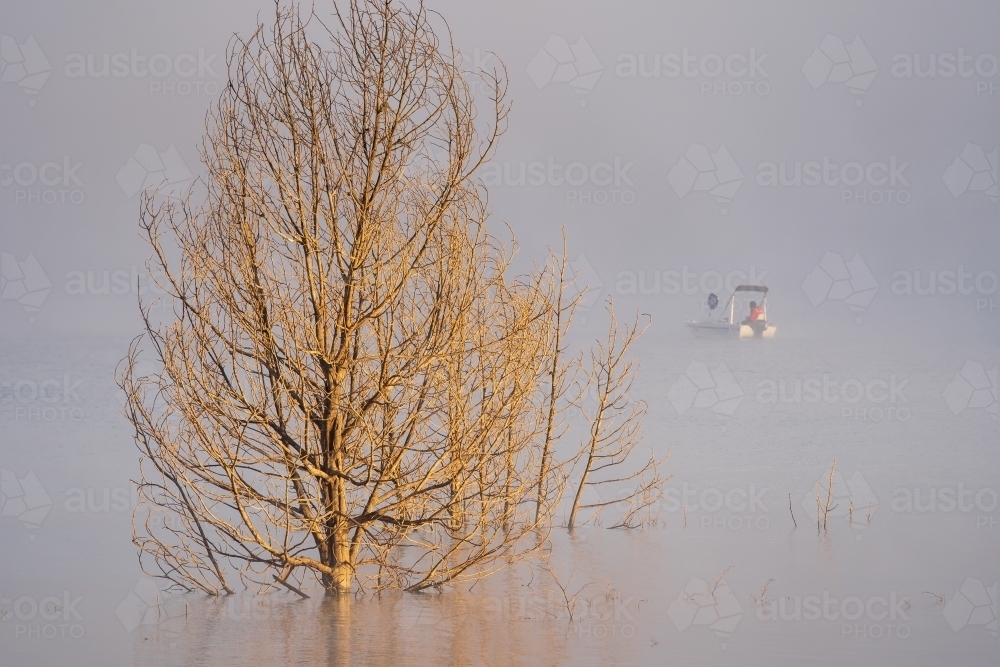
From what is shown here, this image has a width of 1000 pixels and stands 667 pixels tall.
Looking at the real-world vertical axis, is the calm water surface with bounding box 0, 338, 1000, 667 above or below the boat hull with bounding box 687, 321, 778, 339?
below

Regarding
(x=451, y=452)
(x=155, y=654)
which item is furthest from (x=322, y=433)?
(x=155, y=654)

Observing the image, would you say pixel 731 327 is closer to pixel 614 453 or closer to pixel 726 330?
pixel 726 330

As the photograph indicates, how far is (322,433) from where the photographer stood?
7469 millimetres

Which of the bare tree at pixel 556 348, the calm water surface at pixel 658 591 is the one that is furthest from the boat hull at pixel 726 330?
the bare tree at pixel 556 348

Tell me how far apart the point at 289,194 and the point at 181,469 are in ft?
6.11

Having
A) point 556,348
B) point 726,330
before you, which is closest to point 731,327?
point 726,330

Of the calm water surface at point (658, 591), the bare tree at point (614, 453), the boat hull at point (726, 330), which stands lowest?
the calm water surface at point (658, 591)

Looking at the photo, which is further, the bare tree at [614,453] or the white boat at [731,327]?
the white boat at [731,327]

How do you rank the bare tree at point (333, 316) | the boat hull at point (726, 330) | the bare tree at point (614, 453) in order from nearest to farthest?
the bare tree at point (333, 316) < the bare tree at point (614, 453) < the boat hull at point (726, 330)

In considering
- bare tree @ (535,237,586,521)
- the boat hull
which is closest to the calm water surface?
bare tree @ (535,237,586,521)

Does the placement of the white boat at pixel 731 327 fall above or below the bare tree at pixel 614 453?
above

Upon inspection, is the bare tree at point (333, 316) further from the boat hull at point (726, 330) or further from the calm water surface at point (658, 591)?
the boat hull at point (726, 330)

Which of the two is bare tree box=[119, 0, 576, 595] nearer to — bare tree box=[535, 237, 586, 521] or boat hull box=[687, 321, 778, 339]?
bare tree box=[535, 237, 586, 521]

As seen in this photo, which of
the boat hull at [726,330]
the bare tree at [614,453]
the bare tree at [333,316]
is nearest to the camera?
the bare tree at [333,316]
